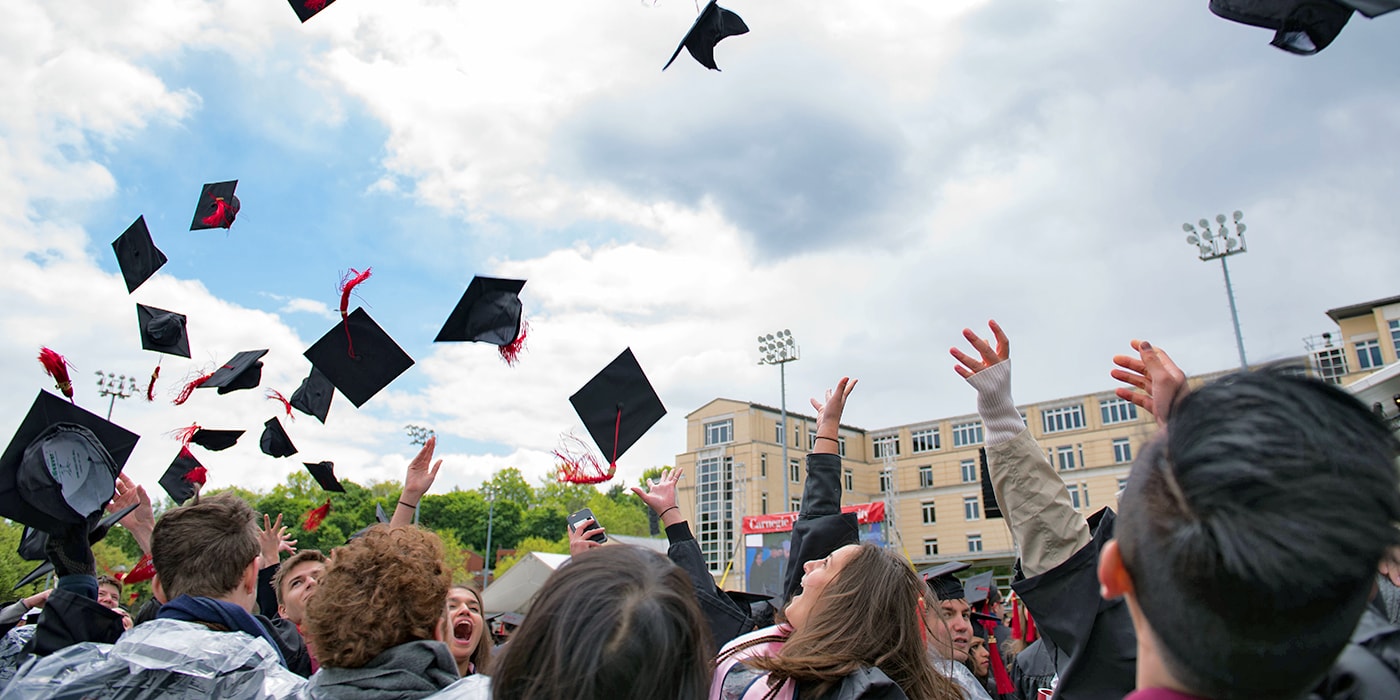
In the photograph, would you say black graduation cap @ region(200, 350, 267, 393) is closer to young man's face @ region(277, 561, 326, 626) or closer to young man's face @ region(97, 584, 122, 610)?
young man's face @ region(97, 584, 122, 610)

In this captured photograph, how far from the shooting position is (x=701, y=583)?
279cm

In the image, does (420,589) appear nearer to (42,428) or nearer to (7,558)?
(42,428)

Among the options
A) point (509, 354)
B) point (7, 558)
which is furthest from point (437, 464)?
point (7, 558)

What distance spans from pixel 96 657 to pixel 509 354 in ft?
8.71

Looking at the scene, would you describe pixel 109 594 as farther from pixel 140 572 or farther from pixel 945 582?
pixel 945 582

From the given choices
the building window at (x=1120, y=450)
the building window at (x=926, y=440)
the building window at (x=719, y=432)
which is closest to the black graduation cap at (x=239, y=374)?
the building window at (x=719, y=432)

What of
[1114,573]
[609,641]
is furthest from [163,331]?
[1114,573]

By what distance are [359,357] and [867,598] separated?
145 inches

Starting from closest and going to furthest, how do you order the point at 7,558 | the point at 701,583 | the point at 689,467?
the point at 701,583, the point at 7,558, the point at 689,467

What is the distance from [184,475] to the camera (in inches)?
230

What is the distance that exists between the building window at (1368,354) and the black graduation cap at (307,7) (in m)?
38.2

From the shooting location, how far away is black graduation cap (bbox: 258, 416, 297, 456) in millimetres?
6062

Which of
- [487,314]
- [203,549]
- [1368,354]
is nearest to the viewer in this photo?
[203,549]

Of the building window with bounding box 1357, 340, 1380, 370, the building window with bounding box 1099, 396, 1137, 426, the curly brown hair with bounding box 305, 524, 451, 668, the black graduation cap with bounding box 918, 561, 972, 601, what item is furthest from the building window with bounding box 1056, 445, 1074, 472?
the curly brown hair with bounding box 305, 524, 451, 668
